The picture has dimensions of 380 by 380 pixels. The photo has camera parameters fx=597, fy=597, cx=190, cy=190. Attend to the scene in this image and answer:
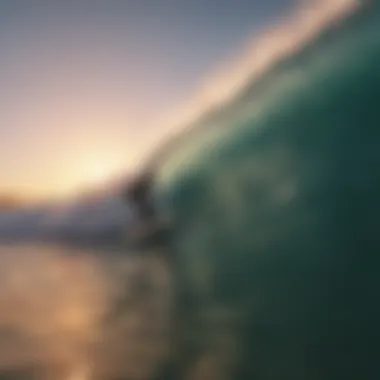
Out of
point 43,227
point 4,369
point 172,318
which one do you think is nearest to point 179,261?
point 172,318

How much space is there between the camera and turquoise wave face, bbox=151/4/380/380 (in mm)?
984

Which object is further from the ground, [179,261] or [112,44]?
[112,44]

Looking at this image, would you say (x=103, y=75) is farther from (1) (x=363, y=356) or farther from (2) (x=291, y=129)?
(1) (x=363, y=356)

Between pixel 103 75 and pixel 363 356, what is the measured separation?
26.3 inches

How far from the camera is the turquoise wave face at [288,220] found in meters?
0.98

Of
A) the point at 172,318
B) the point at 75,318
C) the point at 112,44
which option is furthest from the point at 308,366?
the point at 112,44

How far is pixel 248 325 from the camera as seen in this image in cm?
104

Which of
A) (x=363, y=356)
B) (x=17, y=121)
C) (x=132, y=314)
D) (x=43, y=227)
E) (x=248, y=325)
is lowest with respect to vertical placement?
(x=363, y=356)

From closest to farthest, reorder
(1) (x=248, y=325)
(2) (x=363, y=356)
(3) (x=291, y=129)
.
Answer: (2) (x=363, y=356), (1) (x=248, y=325), (3) (x=291, y=129)

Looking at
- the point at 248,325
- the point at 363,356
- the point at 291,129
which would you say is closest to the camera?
the point at 363,356

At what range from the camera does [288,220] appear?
1102 millimetres

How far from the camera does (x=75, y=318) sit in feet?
3.60

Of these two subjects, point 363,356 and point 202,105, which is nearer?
point 363,356

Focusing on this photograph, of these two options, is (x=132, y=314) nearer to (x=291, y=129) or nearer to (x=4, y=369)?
(x=4, y=369)
